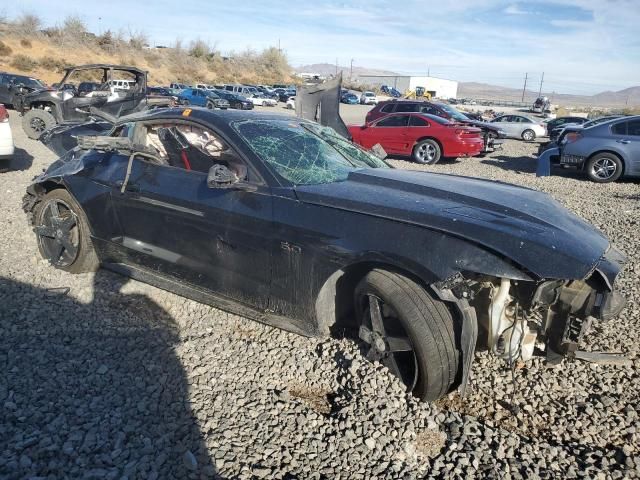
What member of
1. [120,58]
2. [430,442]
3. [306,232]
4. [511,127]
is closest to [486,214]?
[306,232]

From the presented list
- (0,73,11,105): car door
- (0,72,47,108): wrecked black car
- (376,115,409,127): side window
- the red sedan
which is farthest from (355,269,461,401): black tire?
(0,73,11,105): car door

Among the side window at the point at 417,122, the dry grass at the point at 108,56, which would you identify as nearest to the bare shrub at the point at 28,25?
the dry grass at the point at 108,56

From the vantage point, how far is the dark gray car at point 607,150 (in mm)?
10531

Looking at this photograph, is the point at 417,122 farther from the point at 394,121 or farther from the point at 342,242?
the point at 342,242

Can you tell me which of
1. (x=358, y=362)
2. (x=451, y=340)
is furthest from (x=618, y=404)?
(x=358, y=362)

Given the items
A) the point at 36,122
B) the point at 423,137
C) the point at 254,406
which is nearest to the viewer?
the point at 254,406

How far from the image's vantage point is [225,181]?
3.05m

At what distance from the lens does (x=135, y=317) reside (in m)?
3.65

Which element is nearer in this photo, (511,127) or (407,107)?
(407,107)

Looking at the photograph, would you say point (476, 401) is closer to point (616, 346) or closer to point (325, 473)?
point (325, 473)

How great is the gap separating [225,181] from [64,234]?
6.95ft

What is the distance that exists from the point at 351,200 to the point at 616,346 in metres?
2.21

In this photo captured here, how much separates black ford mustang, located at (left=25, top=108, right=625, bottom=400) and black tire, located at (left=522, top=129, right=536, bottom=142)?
21.1 m

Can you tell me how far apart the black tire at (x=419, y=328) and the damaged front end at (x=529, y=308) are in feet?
0.30
